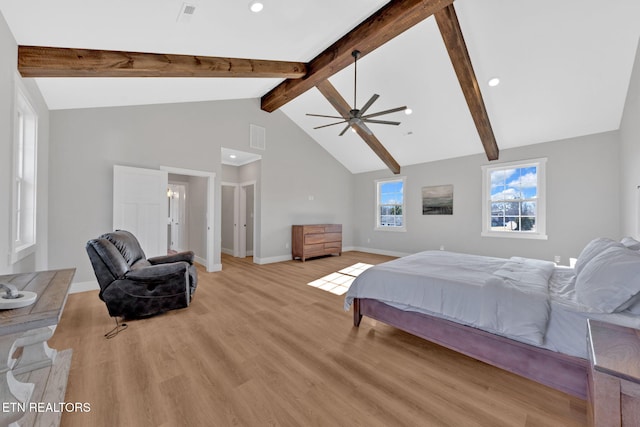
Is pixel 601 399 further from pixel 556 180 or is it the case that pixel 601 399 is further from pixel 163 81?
pixel 556 180

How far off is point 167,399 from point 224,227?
6.06 metres

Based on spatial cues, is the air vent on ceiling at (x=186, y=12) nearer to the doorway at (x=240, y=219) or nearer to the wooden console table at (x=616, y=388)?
the wooden console table at (x=616, y=388)

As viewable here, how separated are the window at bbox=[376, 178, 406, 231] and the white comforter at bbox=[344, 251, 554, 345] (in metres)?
4.39

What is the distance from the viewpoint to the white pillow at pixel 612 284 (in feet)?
4.84

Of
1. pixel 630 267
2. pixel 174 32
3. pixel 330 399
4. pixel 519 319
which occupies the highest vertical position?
pixel 174 32

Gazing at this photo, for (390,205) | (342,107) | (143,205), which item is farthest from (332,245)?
(143,205)

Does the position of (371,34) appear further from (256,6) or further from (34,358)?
(34,358)

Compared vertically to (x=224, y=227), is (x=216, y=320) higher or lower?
lower

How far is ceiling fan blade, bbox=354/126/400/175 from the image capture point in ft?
20.0

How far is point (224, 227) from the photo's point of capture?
290 inches

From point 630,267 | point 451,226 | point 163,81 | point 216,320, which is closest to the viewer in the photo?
point 630,267

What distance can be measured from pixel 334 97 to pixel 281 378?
16.0 ft

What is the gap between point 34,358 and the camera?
186cm

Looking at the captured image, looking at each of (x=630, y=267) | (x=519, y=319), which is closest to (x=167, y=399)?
(x=519, y=319)
